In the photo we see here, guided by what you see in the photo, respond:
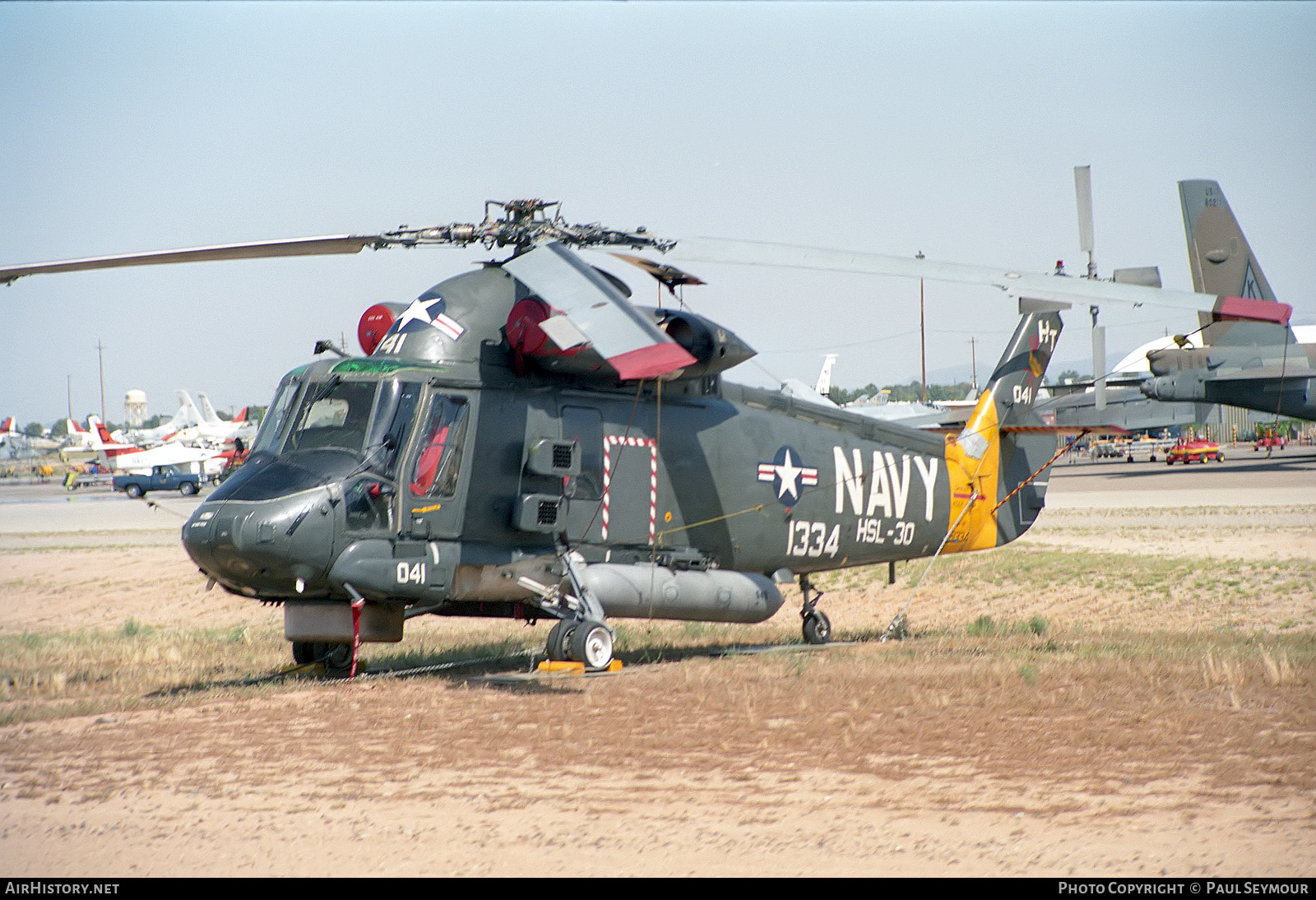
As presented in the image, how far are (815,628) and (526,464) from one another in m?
4.67

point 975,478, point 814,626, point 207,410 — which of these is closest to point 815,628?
point 814,626

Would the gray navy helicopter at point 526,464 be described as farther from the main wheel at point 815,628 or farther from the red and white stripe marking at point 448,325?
the main wheel at point 815,628

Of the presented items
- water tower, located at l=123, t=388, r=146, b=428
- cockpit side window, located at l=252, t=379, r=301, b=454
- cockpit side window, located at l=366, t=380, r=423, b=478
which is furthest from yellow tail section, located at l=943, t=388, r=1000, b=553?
water tower, located at l=123, t=388, r=146, b=428

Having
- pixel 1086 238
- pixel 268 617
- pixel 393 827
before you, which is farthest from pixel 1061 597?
pixel 393 827

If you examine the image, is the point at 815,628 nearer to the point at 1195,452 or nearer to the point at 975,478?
the point at 975,478

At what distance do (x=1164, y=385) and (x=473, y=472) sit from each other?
34788mm

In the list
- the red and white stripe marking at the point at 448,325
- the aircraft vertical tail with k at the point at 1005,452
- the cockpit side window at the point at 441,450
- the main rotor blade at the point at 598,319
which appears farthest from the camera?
the aircraft vertical tail with k at the point at 1005,452

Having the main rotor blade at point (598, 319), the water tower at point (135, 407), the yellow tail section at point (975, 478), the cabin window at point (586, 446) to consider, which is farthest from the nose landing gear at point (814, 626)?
the water tower at point (135, 407)

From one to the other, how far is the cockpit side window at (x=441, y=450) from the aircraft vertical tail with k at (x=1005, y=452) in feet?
22.4

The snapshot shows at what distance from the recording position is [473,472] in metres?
10.6

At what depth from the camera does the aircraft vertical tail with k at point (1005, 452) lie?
48.8 feet

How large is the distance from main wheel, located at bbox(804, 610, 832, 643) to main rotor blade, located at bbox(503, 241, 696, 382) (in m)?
5.91

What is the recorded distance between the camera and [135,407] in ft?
587
